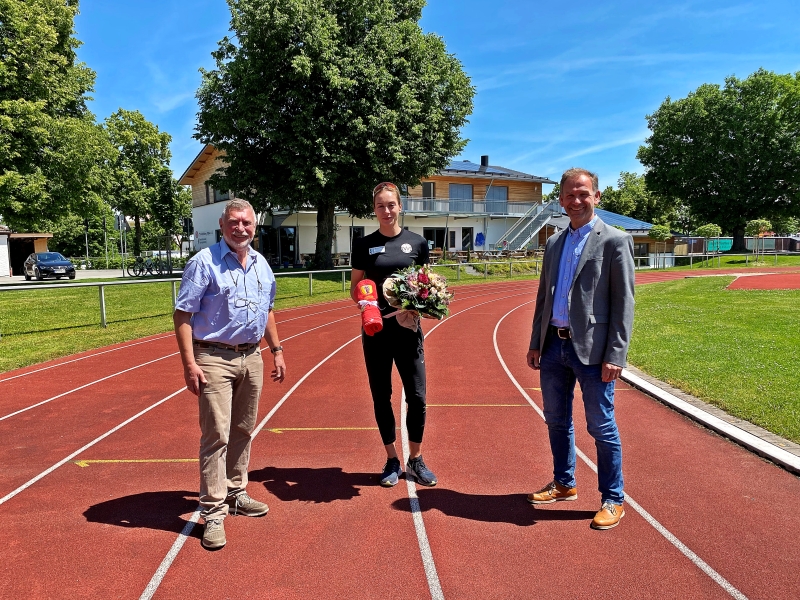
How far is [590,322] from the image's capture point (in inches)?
127

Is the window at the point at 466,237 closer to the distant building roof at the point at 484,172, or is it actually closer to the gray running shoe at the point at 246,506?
the distant building roof at the point at 484,172

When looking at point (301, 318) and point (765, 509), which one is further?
point (301, 318)

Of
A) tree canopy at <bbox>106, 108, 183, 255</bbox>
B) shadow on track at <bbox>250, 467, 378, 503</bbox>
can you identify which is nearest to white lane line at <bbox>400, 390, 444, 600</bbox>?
shadow on track at <bbox>250, 467, 378, 503</bbox>

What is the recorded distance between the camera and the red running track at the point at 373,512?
2811 mm

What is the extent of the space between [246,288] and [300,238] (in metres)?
29.9

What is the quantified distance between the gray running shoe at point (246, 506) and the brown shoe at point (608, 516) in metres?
2.17

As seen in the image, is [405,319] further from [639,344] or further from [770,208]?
[770,208]

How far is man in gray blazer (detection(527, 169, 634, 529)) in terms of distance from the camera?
317cm

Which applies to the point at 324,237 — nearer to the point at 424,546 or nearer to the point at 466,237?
the point at 466,237

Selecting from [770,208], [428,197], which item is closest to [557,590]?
[428,197]

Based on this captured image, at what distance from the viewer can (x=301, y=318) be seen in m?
13.7

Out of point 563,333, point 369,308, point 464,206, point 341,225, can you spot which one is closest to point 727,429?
point 563,333

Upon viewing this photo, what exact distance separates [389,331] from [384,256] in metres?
0.55

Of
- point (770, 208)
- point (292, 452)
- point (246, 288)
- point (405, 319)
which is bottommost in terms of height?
point (292, 452)
